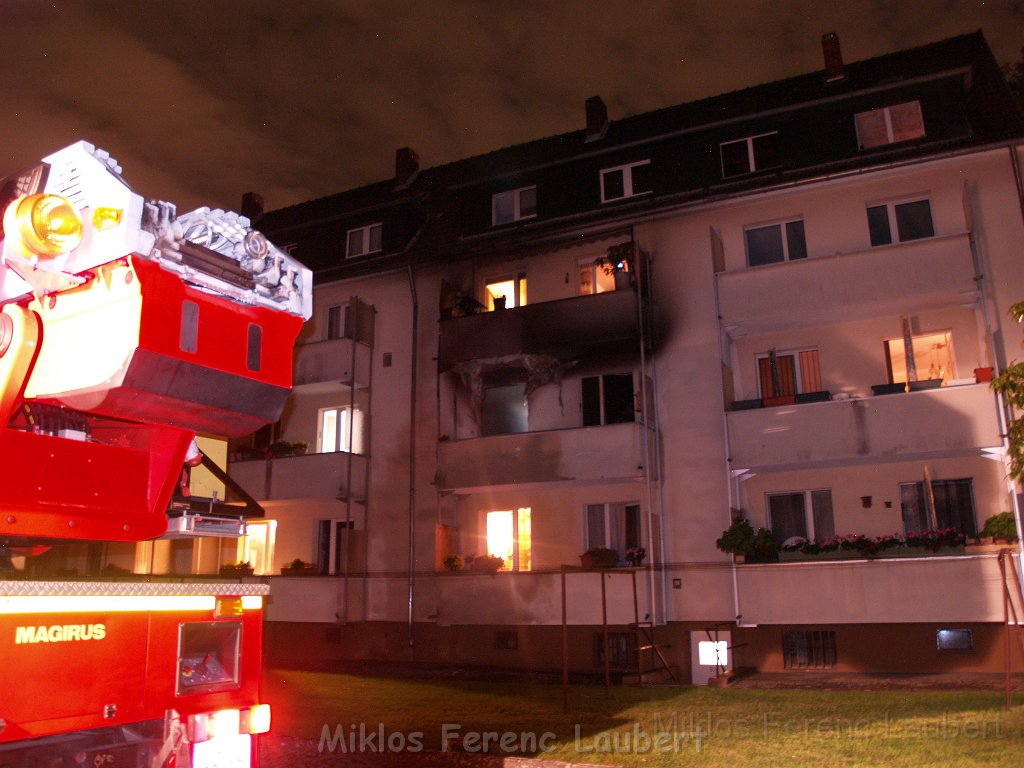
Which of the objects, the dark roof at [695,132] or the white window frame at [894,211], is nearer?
the white window frame at [894,211]

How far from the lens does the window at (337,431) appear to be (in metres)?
24.4

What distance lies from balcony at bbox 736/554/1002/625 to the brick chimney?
23294mm

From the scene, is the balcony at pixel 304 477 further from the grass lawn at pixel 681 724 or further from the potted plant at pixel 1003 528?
the potted plant at pixel 1003 528

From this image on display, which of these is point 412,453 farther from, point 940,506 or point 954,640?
point 954,640

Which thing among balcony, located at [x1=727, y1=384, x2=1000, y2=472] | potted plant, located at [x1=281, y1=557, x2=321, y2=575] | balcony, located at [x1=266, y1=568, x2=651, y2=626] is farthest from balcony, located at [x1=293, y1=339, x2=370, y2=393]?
balcony, located at [x1=727, y1=384, x2=1000, y2=472]

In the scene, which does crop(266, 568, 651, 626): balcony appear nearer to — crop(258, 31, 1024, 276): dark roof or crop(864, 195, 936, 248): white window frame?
crop(258, 31, 1024, 276): dark roof

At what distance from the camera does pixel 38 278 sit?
16.1 ft

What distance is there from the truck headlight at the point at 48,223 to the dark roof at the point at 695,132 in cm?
1772

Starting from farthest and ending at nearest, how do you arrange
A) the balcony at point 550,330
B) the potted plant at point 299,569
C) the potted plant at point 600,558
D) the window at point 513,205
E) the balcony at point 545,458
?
the window at point 513,205
the potted plant at point 299,569
the balcony at point 550,330
the potted plant at point 600,558
the balcony at point 545,458

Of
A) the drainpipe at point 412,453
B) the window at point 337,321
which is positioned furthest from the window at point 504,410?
the window at point 337,321

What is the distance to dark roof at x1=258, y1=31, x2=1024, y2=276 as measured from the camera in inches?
786

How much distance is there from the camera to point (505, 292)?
2406cm

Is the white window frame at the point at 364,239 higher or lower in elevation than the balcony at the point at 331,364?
higher

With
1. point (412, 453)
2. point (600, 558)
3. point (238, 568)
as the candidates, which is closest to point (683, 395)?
point (600, 558)
